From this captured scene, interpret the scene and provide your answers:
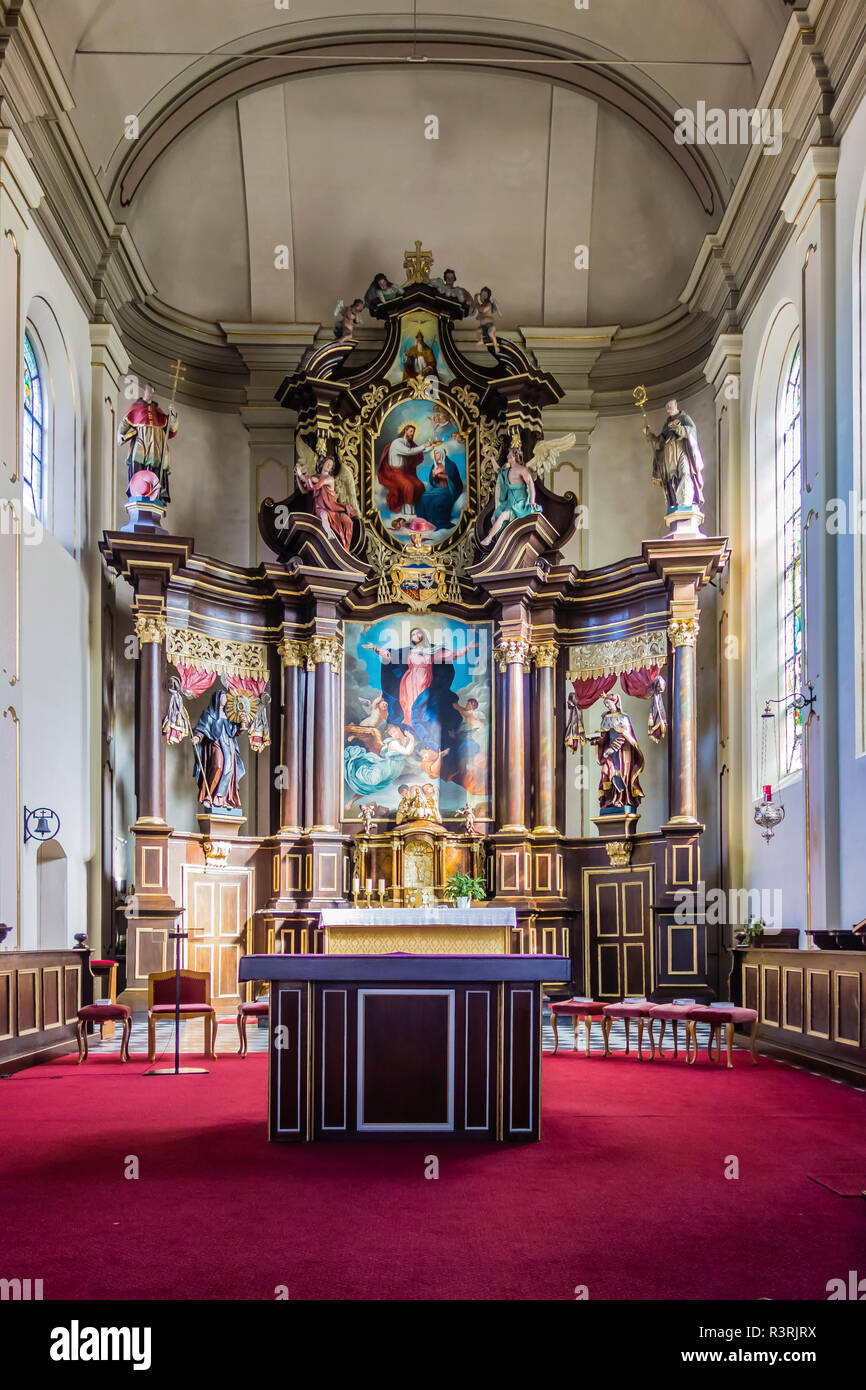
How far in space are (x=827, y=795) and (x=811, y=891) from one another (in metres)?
0.99

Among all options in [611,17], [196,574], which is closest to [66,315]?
[196,574]

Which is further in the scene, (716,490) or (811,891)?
(716,490)

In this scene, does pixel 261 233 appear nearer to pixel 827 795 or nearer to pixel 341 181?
pixel 341 181

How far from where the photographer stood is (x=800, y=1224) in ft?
15.8

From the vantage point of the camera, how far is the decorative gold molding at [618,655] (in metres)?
15.7

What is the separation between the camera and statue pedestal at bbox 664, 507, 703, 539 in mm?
15383

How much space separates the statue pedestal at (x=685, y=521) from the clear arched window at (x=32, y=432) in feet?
23.1

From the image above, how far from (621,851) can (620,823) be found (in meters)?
0.35

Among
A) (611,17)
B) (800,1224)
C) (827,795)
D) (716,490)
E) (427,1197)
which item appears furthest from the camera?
(716,490)

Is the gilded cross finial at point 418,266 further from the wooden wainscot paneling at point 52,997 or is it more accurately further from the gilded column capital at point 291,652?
the wooden wainscot paneling at point 52,997

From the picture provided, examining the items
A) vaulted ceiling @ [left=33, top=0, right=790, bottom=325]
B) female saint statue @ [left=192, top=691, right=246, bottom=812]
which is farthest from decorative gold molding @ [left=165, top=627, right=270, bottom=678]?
vaulted ceiling @ [left=33, top=0, right=790, bottom=325]

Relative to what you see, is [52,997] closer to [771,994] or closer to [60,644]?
[60,644]

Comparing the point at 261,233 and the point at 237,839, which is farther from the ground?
the point at 261,233

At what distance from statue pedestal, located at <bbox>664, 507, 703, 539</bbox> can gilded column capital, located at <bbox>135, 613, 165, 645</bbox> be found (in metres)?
6.01
